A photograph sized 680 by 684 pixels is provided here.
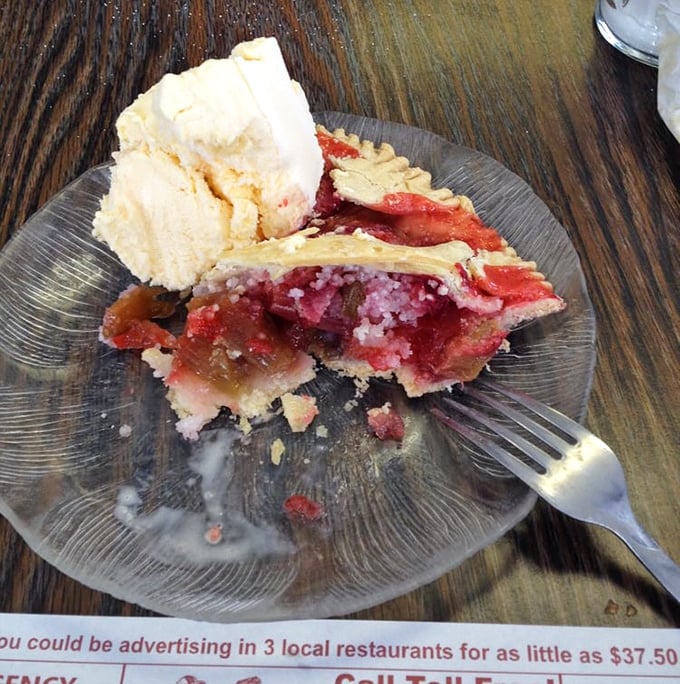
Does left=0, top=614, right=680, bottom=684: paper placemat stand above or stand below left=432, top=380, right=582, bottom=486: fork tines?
below

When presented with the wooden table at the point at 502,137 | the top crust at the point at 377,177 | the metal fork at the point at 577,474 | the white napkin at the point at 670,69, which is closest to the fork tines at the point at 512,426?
the metal fork at the point at 577,474

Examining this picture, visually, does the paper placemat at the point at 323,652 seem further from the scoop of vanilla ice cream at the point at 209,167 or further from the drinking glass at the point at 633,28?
the drinking glass at the point at 633,28

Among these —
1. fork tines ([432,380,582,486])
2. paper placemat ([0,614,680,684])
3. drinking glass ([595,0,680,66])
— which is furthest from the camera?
drinking glass ([595,0,680,66])

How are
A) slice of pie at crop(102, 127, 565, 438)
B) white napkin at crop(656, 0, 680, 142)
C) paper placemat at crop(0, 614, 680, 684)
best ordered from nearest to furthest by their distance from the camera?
paper placemat at crop(0, 614, 680, 684)
slice of pie at crop(102, 127, 565, 438)
white napkin at crop(656, 0, 680, 142)

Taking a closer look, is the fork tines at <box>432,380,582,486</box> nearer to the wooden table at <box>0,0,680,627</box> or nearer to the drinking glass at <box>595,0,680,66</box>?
the wooden table at <box>0,0,680,627</box>

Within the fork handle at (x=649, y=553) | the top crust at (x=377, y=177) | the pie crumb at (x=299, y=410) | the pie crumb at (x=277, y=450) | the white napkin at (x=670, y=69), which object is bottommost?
the pie crumb at (x=277, y=450)

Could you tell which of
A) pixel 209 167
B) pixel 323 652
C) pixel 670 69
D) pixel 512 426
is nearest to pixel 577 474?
pixel 512 426

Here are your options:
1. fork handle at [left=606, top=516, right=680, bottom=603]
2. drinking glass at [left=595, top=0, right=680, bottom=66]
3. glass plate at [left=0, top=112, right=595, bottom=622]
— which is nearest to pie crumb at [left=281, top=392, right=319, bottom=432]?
glass plate at [left=0, top=112, right=595, bottom=622]
